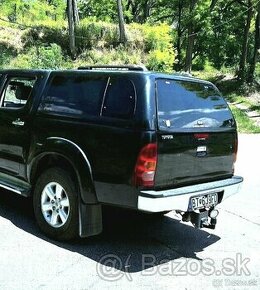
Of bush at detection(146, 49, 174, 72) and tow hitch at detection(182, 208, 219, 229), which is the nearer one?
tow hitch at detection(182, 208, 219, 229)

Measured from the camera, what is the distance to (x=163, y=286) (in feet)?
12.9

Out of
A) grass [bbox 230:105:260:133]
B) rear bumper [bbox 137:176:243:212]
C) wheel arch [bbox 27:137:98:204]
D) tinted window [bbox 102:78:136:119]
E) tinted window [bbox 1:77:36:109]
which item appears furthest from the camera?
grass [bbox 230:105:260:133]

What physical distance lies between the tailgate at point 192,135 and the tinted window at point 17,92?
186cm

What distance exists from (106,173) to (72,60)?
93.9 feet

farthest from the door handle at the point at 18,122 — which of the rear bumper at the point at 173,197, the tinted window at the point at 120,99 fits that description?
the rear bumper at the point at 173,197

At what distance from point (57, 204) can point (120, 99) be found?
1.32 m

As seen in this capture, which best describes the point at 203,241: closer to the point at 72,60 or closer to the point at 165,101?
the point at 165,101

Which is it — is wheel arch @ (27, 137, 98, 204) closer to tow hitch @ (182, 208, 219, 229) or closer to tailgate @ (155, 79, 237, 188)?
tailgate @ (155, 79, 237, 188)

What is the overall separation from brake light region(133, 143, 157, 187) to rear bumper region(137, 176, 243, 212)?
0.36 feet

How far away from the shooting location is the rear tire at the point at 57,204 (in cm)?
466

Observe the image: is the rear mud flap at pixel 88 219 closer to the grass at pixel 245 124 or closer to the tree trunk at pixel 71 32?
the grass at pixel 245 124

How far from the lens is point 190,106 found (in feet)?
15.5

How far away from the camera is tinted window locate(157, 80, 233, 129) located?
174 inches

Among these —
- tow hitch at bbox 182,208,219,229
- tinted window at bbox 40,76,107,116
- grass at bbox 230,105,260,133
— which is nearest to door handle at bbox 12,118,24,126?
tinted window at bbox 40,76,107,116
